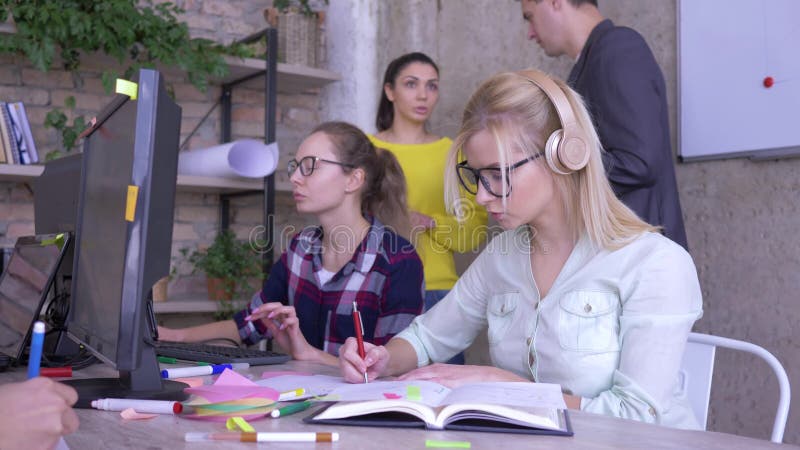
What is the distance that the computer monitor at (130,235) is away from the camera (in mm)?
1074

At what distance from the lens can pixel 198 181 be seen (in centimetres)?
354

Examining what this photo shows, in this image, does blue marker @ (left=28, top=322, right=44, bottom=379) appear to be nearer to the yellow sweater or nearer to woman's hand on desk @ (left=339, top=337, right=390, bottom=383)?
woman's hand on desk @ (left=339, top=337, right=390, bottom=383)

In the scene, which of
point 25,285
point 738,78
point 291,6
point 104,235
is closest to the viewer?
point 104,235

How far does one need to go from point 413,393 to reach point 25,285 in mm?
1004

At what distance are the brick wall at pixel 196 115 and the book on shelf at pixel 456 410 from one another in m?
2.74

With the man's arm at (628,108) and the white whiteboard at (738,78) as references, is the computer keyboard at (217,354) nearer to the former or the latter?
the man's arm at (628,108)

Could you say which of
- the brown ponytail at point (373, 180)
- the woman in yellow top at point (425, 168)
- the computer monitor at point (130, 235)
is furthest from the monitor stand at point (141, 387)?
the woman in yellow top at point (425, 168)

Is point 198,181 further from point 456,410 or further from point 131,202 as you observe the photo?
point 456,410

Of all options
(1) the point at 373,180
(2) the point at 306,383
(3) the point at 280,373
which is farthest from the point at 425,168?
(2) the point at 306,383

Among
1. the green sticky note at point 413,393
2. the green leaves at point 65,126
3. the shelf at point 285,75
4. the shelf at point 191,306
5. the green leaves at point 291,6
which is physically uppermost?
the green leaves at point 291,6

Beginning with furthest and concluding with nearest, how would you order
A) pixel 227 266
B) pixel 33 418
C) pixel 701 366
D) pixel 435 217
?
1. pixel 227 266
2. pixel 435 217
3. pixel 701 366
4. pixel 33 418

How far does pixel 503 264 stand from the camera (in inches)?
68.4

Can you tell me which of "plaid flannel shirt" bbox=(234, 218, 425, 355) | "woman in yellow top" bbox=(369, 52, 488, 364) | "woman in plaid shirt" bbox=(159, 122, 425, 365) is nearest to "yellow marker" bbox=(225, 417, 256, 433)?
"woman in plaid shirt" bbox=(159, 122, 425, 365)

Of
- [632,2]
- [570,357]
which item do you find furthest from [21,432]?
[632,2]
